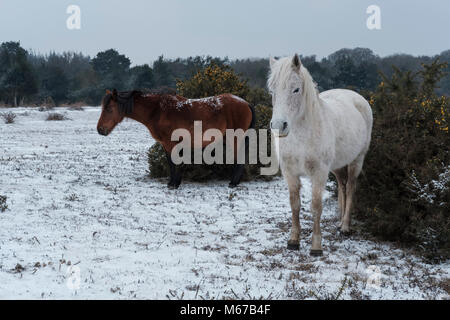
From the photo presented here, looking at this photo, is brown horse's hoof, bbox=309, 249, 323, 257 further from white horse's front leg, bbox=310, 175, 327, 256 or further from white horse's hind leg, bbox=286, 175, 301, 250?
white horse's hind leg, bbox=286, 175, 301, 250

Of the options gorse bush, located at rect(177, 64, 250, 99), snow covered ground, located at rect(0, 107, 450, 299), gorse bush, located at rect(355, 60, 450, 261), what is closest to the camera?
snow covered ground, located at rect(0, 107, 450, 299)

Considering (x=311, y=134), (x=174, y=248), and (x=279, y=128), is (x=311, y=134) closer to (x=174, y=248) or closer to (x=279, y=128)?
(x=279, y=128)

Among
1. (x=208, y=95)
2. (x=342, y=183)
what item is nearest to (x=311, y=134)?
(x=342, y=183)

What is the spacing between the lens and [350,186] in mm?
5215

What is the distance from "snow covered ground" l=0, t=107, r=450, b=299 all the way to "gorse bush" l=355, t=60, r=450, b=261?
27cm

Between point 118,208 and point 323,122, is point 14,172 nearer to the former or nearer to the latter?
point 118,208

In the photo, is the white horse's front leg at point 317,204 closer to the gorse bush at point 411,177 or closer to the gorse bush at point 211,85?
the gorse bush at point 411,177

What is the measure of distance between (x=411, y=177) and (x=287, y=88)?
1854 mm

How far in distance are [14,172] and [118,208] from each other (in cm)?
321

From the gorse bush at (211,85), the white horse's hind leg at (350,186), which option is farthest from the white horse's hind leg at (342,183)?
the gorse bush at (211,85)

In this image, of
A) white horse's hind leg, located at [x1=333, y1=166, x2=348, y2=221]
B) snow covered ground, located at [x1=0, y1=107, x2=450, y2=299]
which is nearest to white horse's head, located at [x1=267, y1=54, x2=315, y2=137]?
snow covered ground, located at [x1=0, y1=107, x2=450, y2=299]

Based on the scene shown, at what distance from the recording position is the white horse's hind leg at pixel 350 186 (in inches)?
201

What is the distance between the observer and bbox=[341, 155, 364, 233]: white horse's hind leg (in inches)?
201
